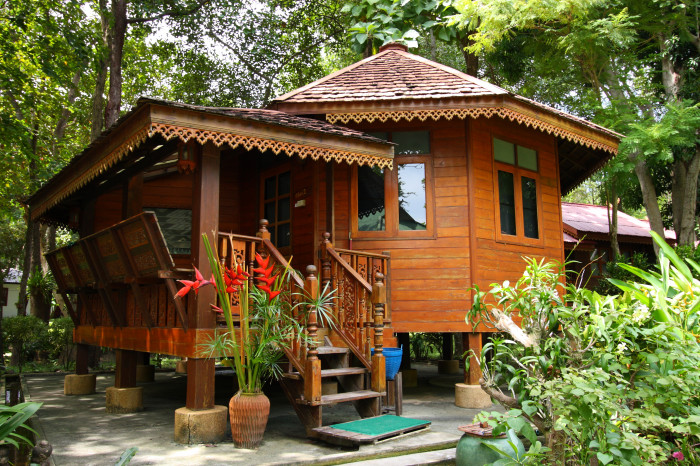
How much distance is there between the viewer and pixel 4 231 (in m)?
30.6

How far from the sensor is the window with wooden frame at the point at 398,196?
8977 mm

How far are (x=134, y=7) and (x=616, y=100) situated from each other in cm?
1293

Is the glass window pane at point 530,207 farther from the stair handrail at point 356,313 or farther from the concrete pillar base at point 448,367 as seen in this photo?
the concrete pillar base at point 448,367

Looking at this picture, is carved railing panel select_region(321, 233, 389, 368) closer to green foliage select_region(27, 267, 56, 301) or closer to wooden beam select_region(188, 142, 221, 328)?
wooden beam select_region(188, 142, 221, 328)

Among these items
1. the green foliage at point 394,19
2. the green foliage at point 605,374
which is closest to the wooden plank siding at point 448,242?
the green foliage at point 605,374

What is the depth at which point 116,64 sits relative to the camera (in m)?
13.7

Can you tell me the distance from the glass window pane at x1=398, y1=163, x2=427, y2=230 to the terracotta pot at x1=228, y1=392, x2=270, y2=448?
428 cm

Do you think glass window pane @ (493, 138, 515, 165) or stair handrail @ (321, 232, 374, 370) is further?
glass window pane @ (493, 138, 515, 165)

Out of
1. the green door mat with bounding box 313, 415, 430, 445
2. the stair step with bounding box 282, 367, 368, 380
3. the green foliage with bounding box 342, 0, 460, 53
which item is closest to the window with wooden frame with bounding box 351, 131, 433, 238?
the stair step with bounding box 282, 367, 368, 380

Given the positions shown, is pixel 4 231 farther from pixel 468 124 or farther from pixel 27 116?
pixel 468 124

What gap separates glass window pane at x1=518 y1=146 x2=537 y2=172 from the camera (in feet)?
32.4

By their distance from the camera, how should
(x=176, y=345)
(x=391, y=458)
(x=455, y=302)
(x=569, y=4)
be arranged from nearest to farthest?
(x=391, y=458)
(x=176, y=345)
(x=455, y=302)
(x=569, y=4)

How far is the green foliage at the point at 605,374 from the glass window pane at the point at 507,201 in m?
5.16

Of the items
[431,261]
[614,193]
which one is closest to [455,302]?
[431,261]
